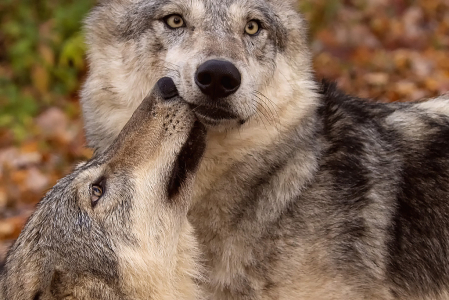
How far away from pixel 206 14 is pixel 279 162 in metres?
0.98

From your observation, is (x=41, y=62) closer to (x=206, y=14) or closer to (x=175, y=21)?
(x=175, y=21)

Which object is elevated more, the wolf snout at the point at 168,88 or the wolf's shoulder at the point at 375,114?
the wolf snout at the point at 168,88

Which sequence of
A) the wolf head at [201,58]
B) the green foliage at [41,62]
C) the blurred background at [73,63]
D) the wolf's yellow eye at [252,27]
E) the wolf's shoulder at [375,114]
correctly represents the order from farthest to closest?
the green foliage at [41,62] < the blurred background at [73,63] < the wolf's shoulder at [375,114] < the wolf's yellow eye at [252,27] < the wolf head at [201,58]

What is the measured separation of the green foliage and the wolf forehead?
16.6ft

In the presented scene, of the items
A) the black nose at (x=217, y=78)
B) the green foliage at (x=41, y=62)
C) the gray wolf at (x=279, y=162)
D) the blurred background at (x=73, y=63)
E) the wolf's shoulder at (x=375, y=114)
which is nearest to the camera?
the black nose at (x=217, y=78)

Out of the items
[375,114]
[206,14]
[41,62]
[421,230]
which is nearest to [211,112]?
[206,14]

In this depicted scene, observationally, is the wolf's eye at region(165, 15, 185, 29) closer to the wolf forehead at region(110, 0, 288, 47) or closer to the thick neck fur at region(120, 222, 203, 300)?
the wolf forehead at region(110, 0, 288, 47)

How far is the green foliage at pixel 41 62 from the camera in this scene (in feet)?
28.5

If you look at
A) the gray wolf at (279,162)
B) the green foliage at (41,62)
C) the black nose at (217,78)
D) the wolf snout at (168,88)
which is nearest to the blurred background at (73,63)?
the green foliage at (41,62)

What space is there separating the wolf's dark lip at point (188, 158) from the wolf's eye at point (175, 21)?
2.04ft

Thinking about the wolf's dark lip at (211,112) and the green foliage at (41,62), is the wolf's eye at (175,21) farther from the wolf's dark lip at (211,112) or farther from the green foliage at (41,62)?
the green foliage at (41,62)

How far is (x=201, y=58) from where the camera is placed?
3195 millimetres

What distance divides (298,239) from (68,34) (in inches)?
261

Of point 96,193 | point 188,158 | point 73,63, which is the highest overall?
point 188,158
